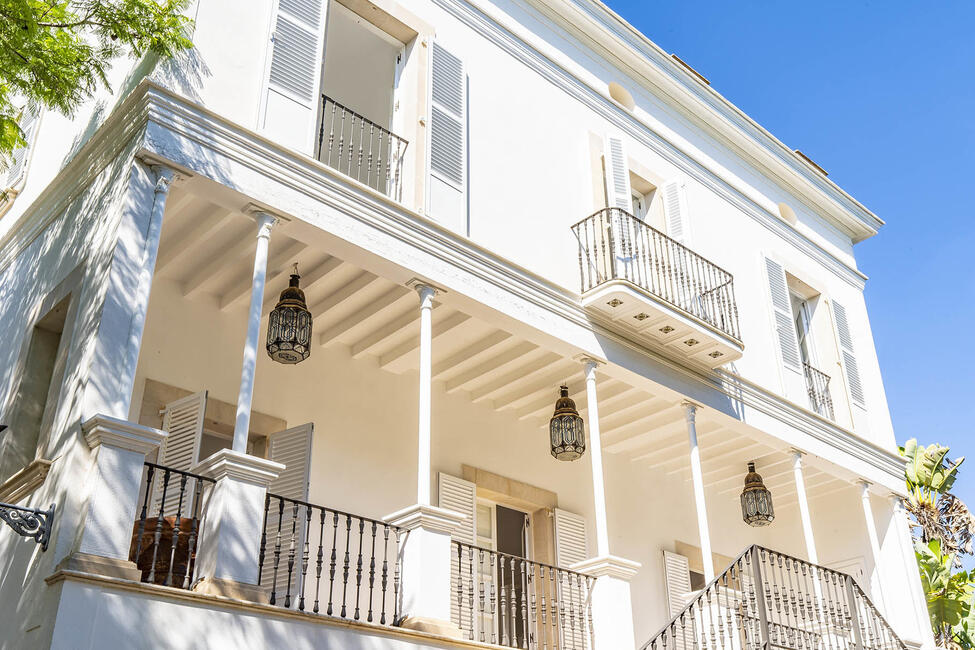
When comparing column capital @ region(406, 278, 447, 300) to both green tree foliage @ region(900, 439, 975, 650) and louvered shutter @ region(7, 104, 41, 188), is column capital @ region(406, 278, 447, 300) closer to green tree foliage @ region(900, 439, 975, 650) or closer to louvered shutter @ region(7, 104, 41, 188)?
louvered shutter @ region(7, 104, 41, 188)

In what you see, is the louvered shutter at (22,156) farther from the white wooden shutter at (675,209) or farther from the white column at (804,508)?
the white column at (804,508)

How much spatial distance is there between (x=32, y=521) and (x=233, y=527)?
115cm

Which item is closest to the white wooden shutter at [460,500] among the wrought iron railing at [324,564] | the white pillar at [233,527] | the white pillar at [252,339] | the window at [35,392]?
the wrought iron railing at [324,564]

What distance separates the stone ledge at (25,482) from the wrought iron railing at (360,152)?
3.31 meters

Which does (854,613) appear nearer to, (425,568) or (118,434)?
(425,568)

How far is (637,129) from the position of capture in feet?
38.2

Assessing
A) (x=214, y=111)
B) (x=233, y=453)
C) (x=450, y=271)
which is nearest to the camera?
(x=233, y=453)

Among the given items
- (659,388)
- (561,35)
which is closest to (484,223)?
(659,388)

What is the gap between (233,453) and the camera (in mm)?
5984

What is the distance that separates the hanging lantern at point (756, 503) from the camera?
1169 centimetres

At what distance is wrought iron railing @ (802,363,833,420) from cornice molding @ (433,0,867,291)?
2.06 meters

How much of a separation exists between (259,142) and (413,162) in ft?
5.58

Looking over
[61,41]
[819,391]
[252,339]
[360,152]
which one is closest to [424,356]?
[252,339]

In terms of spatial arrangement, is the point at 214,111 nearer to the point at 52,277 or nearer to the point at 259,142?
the point at 259,142
